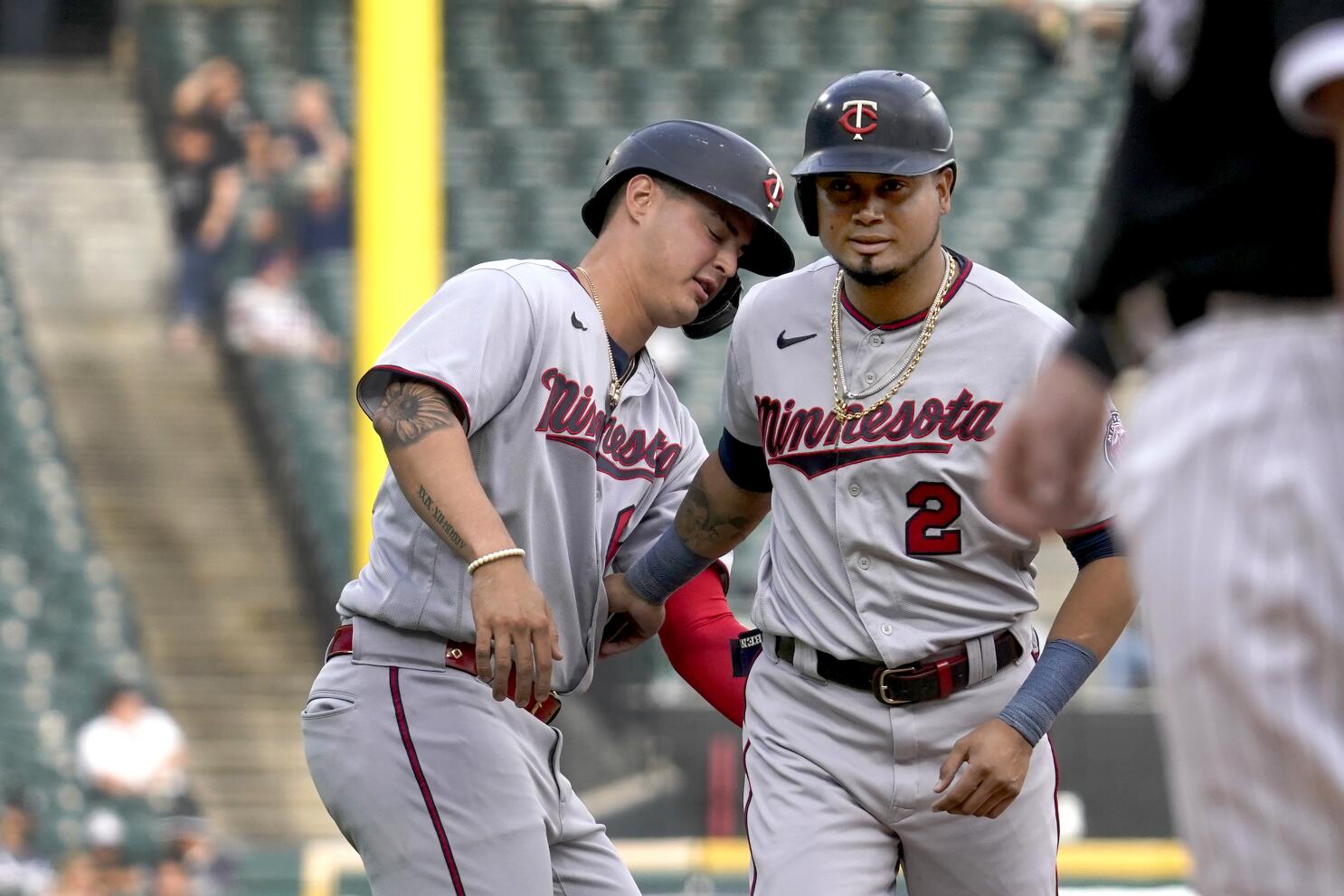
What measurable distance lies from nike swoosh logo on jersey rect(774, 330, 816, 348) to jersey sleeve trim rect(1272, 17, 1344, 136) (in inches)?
67.8

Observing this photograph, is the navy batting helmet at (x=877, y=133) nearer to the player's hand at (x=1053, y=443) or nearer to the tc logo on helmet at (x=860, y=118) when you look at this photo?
the tc logo on helmet at (x=860, y=118)

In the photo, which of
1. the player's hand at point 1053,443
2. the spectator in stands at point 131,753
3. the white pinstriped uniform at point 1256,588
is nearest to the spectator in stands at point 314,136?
the spectator in stands at point 131,753

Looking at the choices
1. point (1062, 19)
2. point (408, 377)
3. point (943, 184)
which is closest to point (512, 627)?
point (408, 377)

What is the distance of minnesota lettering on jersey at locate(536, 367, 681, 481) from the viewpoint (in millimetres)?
2795

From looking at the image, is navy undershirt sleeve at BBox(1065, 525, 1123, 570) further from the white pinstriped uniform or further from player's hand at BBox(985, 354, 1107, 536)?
the white pinstriped uniform

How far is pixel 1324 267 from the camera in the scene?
1.36m

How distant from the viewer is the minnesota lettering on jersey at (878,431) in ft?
9.30

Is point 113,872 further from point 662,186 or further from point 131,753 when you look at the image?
point 662,186

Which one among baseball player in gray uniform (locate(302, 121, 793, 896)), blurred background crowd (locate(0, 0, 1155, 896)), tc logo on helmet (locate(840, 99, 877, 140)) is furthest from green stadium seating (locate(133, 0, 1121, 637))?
tc logo on helmet (locate(840, 99, 877, 140))

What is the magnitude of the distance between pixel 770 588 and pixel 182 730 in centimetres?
732

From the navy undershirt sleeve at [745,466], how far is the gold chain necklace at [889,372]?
24 centimetres

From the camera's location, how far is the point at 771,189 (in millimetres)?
2988

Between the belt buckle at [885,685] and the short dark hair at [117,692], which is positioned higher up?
the belt buckle at [885,685]

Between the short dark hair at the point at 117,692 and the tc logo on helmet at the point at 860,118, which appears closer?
the tc logo on helmet at the point at 860,118
